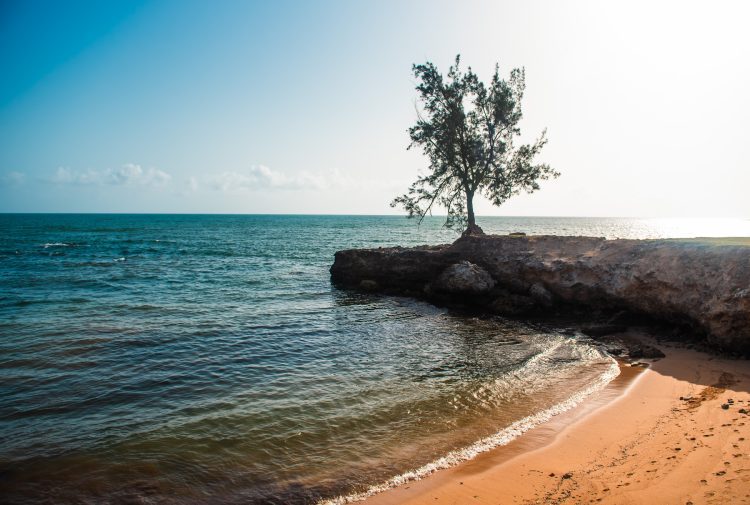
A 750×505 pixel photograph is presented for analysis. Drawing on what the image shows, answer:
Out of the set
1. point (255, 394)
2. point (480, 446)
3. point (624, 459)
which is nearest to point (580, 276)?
point (624, 459)

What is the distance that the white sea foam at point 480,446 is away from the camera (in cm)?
738

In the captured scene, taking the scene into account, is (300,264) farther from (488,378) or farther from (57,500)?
(57,500)

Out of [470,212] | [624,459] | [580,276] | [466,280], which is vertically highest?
Answer: [470,212]

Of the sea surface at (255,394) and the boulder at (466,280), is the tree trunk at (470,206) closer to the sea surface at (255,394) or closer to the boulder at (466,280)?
the boulder at (466,280)

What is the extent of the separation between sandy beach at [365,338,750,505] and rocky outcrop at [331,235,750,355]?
4.35 metres

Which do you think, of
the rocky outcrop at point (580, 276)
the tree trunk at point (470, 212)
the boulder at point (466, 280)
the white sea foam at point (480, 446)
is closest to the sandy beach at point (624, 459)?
the white sea foam at point (480, 446)

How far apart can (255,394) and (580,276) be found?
17.4 metres

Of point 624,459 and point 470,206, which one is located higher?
point 470,206

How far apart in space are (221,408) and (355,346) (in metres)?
6.55

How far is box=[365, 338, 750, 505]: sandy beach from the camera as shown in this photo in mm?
6742

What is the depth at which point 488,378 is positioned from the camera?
41.7 ft

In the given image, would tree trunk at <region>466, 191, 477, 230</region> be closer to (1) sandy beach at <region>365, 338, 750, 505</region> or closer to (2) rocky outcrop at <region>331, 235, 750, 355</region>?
(2) rocky outcrop at <region>331, 235, 750, 355</region>

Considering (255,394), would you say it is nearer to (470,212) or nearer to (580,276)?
(580,276)

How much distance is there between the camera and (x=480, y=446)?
8867 mm
